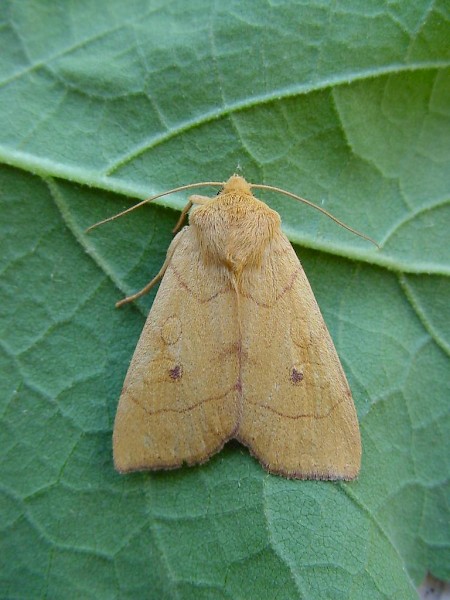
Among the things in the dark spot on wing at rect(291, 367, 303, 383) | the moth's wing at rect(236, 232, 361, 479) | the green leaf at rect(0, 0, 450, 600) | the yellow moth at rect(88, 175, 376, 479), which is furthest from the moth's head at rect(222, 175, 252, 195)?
the dark spot on wing at rect(291, 367, 303, 383)

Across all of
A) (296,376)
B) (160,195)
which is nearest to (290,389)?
(296,376)

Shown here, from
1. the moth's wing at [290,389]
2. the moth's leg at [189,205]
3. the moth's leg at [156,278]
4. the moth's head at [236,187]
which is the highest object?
the moth's head at [236,187]

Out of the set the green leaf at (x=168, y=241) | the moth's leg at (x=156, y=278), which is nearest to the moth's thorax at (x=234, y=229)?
the moth's leg at (x=156, y=278)

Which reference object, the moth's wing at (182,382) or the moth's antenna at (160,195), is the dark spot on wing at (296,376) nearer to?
the moth's wing at (182,382)

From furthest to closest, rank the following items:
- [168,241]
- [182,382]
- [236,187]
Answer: [168,241] → [236,187] → [182,382]

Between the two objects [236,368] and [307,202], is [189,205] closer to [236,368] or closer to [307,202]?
[307,202]

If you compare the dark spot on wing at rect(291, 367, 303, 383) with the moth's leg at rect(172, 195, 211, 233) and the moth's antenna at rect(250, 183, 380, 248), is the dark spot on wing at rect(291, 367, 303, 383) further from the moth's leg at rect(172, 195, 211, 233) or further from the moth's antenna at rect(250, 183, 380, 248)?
the moth's leg at rect(172, 195, 211, 233)
